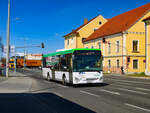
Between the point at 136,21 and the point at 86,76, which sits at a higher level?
the point at 136,21

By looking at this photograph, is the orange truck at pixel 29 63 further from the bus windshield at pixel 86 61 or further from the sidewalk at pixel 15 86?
the bus windshield at pixel 86 61

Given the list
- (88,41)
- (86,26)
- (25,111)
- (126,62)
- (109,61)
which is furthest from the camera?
(86,26)

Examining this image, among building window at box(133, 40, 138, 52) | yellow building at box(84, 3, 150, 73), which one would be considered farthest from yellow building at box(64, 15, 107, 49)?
building window at box(133, 40, 138, 52)

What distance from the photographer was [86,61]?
17250mm

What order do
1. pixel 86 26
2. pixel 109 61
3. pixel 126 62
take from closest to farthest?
pixel 126 62 < pixel 109 61 < pixel 86 26

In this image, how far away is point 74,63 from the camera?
56.1 ft

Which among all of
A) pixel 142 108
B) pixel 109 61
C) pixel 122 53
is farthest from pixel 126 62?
pixel 142 108

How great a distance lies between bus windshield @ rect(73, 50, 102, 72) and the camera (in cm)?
1709

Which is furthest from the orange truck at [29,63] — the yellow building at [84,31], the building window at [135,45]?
the building window at [135,45]

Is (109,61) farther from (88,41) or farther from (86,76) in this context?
(86,76)

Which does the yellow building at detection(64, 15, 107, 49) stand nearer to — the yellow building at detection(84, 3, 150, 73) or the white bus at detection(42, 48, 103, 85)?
the yellow building at detection(84, 3, 150, 73)

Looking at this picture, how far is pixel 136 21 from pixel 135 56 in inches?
268

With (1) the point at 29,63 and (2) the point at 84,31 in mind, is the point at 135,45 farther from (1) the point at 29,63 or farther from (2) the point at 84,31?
(1) the point at 29,63

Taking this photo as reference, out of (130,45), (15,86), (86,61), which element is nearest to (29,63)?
(130,45)
